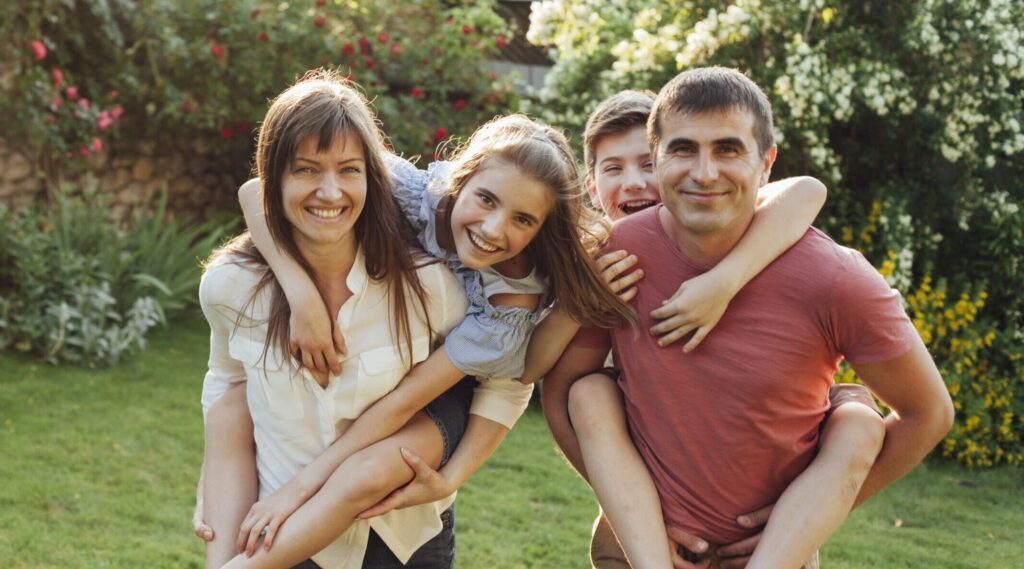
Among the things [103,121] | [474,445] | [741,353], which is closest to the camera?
[741,353]

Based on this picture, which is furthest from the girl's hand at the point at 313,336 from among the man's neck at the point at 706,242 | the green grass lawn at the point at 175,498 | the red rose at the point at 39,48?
the red rose at the point at 39,48

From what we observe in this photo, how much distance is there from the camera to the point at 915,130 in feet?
19.8

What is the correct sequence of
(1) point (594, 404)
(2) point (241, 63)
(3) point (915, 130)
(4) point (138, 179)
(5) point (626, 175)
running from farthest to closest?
1. (4) point (138, 179)
2. (2) point (241, 63)
3. (3) point (915, 130)
4. (5) point (626, 175)
5. (1) point (594, 404)

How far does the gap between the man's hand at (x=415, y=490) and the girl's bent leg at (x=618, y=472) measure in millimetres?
328

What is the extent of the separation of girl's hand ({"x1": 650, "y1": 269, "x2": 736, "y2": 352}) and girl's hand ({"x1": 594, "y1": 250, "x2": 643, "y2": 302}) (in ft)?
0.34

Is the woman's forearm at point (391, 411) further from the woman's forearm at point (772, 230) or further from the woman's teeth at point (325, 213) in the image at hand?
the woman's forearm at point (772, 230)

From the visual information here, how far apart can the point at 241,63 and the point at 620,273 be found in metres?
6.17

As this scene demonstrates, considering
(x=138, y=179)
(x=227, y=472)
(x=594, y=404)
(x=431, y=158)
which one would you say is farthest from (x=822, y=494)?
(x=138, y=179)

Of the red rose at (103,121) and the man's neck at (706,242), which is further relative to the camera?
the red rose at (103,121)

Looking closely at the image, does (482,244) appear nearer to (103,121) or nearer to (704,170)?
(704,170)

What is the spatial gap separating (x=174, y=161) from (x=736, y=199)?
705cm

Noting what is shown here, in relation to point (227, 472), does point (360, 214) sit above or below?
above

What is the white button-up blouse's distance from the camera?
7.78ft

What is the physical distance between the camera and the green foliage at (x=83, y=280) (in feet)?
21.1
